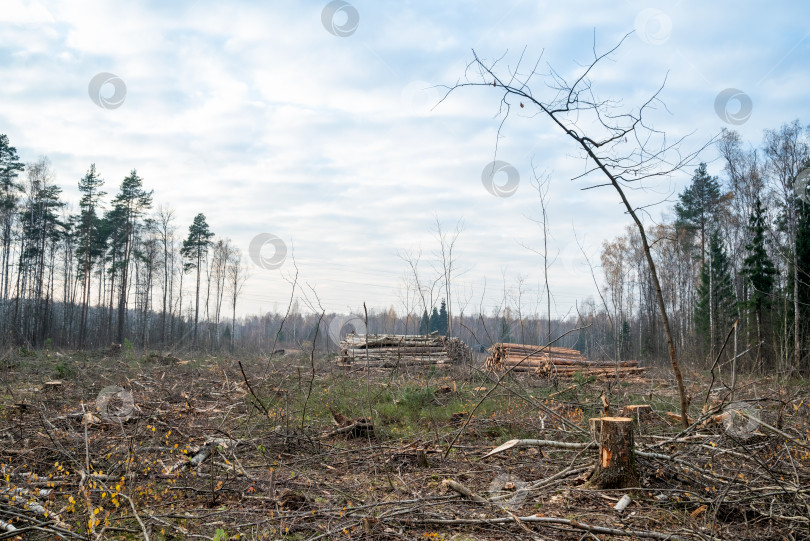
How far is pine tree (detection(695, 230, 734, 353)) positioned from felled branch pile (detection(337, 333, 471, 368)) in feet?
58.1

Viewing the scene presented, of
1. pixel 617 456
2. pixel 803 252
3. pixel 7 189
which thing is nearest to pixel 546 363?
pixel 617 456

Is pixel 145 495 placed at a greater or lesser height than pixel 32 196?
lesser

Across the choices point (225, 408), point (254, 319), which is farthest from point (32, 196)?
point (254, 319)

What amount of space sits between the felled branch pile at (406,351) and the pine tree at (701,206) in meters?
20.5

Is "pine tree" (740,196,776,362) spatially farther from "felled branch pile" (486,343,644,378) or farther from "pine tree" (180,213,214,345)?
"pine tree" (180,213,214,345)

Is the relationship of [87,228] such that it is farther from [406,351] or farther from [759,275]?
[759,275]

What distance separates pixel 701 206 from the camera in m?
30.0

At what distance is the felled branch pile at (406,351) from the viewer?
1594 cm

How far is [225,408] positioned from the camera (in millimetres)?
8406

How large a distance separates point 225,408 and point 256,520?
199 inches

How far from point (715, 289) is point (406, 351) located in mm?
20768

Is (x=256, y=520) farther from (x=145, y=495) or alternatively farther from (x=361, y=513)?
(x=145, y=495)

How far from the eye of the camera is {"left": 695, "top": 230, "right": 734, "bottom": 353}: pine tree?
27172 mm

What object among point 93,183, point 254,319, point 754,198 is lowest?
point 254,319
